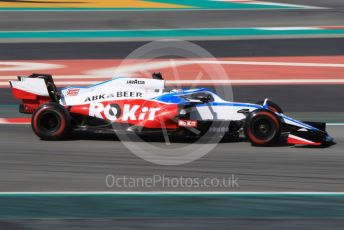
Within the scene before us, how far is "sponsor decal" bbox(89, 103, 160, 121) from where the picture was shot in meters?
9.70

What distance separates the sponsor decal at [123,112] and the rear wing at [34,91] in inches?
25.9

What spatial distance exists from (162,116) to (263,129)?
1299mm

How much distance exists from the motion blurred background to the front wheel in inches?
5.5

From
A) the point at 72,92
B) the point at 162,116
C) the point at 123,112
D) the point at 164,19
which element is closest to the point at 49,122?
the point at 72,92

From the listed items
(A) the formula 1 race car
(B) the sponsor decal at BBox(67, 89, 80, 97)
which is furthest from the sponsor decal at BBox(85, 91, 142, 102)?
(B) the sponsor decal at BBox(67, 89, 80, 97)

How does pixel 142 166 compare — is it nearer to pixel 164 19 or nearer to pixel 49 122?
pixel 49 122

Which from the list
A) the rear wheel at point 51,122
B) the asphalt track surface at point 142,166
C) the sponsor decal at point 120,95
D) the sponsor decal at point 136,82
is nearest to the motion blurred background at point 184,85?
the asphalt track surface at point 142,166

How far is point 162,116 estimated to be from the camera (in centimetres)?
966

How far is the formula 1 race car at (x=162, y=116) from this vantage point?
9.62 meters

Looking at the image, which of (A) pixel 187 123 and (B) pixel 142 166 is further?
(A) pixel 187 123

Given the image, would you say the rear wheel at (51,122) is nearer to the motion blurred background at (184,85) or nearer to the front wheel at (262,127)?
the motion blurred background at (184,85)
